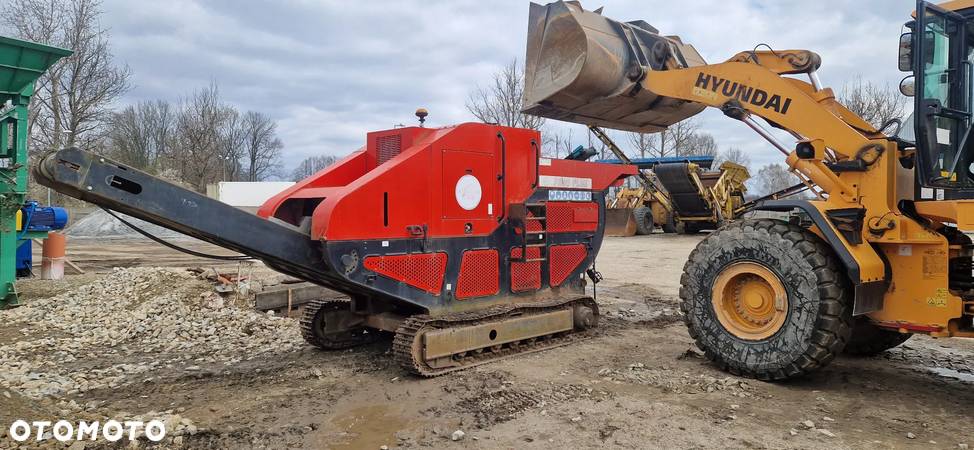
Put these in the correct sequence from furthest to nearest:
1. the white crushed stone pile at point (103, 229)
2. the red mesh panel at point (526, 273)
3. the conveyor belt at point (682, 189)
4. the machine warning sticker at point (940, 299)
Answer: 1. the white crushed stone pile at point (103, 229)
2. the conveyor belt at point (682, 189)
3. the red mesh panel at point (526, 273)
4. the machine warning sticker at point (940, 299)

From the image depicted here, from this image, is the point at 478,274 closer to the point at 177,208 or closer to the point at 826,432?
the point at 177,208

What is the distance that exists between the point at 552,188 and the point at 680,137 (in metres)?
37.5

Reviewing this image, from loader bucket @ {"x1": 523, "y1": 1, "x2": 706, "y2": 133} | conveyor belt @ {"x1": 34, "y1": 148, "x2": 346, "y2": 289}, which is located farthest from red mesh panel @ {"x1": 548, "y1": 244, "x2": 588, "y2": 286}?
conveyor belt @ {"x1": 34, "y1": 148, "x2": 346, "y2": 289}

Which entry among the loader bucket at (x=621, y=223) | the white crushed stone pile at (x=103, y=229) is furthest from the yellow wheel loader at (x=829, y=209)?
the white crushed stone pile at (x=103, y=229)

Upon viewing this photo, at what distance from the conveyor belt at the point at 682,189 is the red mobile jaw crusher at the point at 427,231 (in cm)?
1555

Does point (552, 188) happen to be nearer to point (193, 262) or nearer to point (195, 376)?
point (195, 376)

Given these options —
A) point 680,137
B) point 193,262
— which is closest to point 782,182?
point 680,137

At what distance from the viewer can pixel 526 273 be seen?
267 inches

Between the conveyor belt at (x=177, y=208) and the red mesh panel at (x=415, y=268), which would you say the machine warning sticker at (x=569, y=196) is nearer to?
the red mesh panel at (x=415, y=268)

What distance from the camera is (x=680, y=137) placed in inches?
1655

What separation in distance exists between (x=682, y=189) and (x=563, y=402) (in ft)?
63.3

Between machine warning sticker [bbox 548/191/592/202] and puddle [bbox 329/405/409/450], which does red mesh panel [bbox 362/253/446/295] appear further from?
machine warning sticker [bbox 548/191/592/202]

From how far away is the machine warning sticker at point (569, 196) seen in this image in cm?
703

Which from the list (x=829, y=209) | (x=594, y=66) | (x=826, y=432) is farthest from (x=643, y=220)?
(x=826, y=432)
